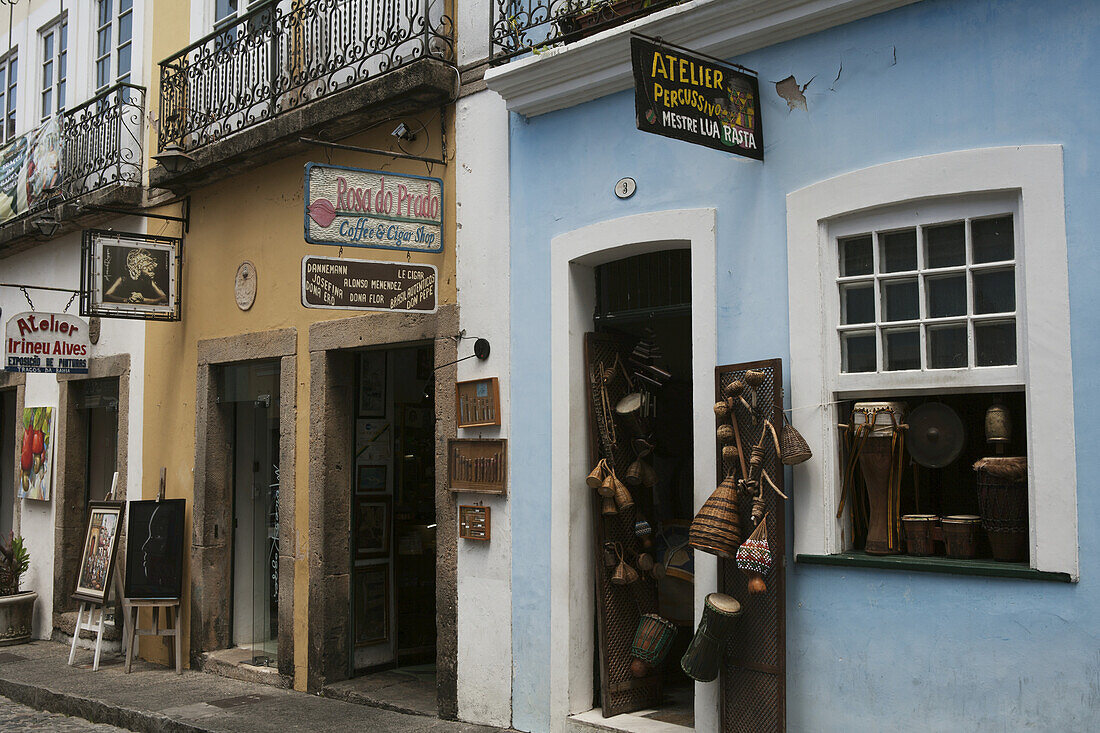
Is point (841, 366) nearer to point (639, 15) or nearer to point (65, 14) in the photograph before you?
point (639, 15)

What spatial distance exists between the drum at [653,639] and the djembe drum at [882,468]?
65.3 inches

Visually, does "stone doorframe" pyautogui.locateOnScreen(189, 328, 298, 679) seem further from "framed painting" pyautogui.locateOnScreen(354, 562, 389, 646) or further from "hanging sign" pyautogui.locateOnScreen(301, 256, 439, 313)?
"hanging sign" pyautogui.locateOnScreen(301, 256, 439, 313)

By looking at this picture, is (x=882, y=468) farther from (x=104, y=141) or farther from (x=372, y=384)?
(x=104, y=141)

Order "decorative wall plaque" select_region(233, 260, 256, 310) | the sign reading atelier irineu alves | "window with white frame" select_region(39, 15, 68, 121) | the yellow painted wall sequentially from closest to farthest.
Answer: the sign reading atelier irineu alves, the yellow painted wall, "decorative wall plaque" select_region(233, 260, 256, 310), "window with white frame" select_region(39, 15, 68, 121)

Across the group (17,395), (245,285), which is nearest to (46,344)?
(17,395)

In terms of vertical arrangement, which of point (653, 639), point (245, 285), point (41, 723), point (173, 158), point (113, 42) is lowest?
point (41, 723)

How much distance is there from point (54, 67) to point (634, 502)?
10085 millimetres

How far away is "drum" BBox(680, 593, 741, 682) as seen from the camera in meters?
5.77

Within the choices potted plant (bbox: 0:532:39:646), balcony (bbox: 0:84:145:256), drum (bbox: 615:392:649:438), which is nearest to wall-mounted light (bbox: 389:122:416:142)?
drum (bbox: 615:392:649:438)

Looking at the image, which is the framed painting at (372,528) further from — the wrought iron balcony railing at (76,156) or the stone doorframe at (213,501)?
the wrought iron balcony railing at (76,156)

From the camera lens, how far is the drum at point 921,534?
5.44m

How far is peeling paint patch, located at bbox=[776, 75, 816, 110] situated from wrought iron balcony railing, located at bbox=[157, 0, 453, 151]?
284 cm

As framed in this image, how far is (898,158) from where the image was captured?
550 cm

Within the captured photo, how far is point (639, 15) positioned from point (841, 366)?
2.57 m
